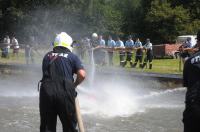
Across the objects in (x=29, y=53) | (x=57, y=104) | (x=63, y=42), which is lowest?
(x=57, y=104)

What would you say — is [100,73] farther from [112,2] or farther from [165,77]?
[112,2]

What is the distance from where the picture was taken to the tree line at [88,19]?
61062 millimetres

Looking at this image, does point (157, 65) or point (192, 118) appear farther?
point (157, 65)

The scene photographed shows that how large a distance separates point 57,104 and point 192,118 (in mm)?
2306

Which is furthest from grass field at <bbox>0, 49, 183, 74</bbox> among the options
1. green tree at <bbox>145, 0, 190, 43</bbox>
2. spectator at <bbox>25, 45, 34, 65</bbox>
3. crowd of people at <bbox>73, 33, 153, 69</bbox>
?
green tree at <bbox>145, 0, 190, 43</bbox>

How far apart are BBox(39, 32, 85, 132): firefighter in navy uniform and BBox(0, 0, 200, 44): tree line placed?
53.3 meters

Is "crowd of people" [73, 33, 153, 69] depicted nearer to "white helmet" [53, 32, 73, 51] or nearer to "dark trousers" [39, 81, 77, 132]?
"white helmet" [53, 32, 73, 51]

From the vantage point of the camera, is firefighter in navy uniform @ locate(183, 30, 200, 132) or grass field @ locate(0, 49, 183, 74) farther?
grass field @ locate(0, 49, 183, 74)

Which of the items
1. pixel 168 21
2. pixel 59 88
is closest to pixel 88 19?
Result: pixel 168 21

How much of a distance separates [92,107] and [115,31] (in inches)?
2317

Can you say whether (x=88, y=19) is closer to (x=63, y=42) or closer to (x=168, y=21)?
(x=168, y=21)

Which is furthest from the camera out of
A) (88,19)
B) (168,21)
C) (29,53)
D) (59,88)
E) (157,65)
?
(88,19)

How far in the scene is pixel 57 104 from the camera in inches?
297

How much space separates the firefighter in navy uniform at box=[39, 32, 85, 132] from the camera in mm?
7539
